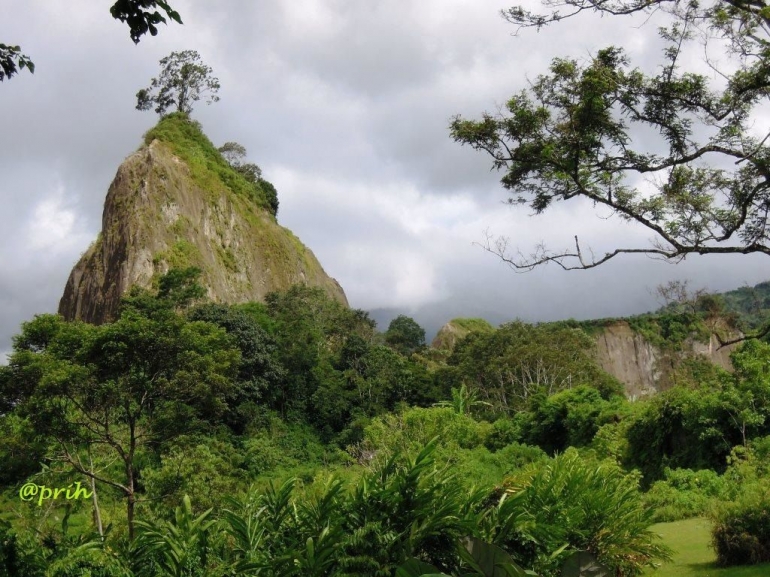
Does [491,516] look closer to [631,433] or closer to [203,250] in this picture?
[631,433]

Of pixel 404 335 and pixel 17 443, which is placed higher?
pixel 404 335

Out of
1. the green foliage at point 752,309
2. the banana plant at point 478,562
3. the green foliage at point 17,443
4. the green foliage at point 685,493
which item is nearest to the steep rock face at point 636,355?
the green foliage at point 752,309

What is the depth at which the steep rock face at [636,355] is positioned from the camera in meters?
57.2

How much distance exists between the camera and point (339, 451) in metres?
23.7

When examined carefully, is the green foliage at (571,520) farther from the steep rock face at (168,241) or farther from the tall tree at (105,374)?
the steep rock face at (168,241)

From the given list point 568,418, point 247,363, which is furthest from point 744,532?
point 247,363

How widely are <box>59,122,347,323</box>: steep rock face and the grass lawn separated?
34520mm

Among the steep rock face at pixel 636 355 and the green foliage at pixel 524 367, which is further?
the steep rock face at pixel 636 355

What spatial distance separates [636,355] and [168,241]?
133 ft

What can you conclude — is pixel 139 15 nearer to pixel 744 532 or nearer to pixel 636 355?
pixel 744 532

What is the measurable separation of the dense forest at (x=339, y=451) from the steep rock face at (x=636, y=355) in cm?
1730

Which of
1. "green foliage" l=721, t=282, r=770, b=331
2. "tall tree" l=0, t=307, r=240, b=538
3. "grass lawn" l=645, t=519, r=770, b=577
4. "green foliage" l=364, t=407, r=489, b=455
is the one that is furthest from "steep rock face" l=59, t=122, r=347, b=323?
"grass lawn" l=645, t=519, r=770, b=577

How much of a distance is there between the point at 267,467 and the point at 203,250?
20.3 metres

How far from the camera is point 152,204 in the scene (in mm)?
42406
